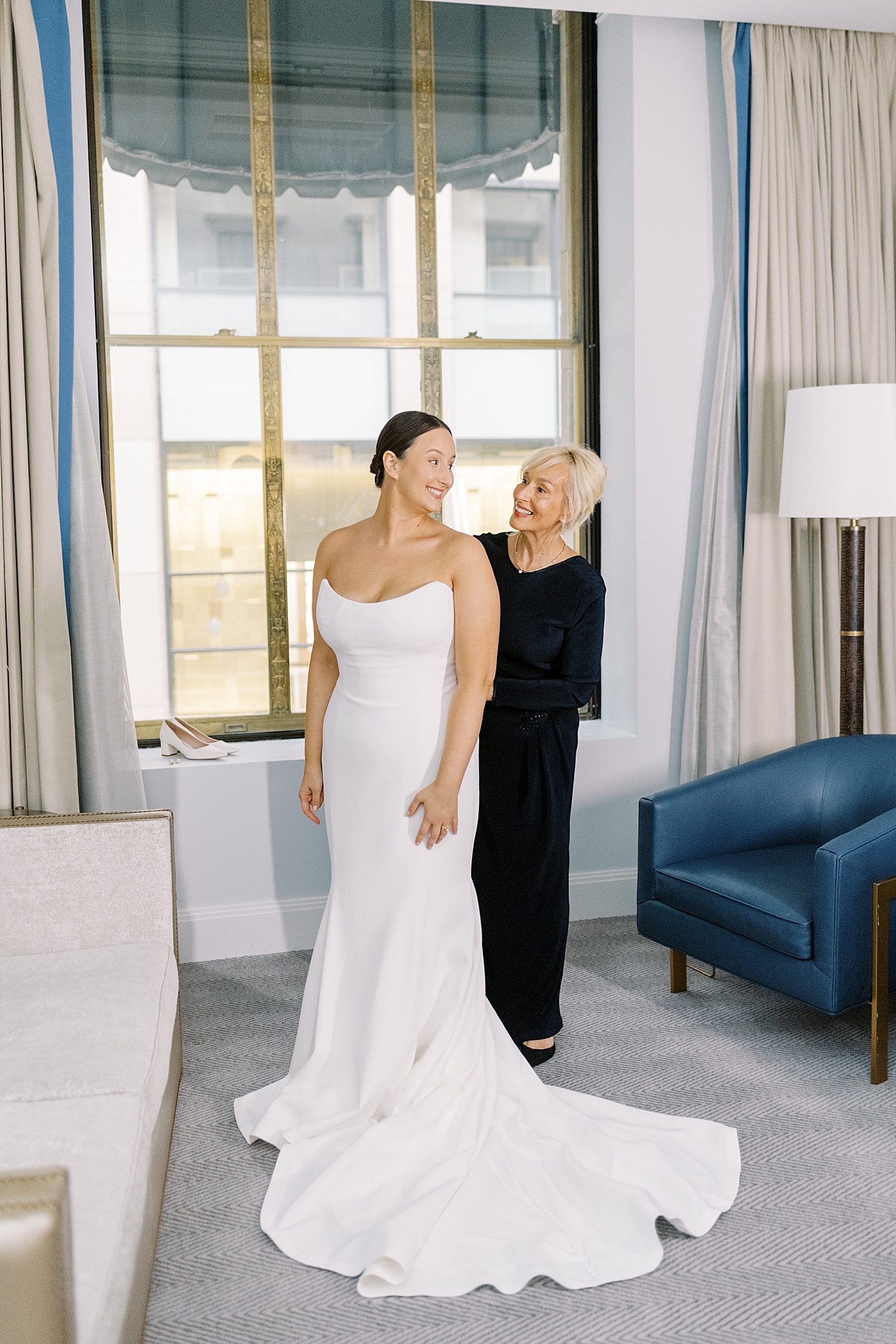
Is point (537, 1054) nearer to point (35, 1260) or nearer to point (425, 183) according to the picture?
point (35, 1260)

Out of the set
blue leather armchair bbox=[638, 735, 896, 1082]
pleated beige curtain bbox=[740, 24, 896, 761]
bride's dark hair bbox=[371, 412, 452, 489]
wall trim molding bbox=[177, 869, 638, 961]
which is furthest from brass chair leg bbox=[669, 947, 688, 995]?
bride's dark hair bbox=[371, 412, 452, 489]

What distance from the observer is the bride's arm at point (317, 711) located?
8.77 feet

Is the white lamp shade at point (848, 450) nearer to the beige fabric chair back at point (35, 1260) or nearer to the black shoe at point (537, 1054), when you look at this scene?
the black shoe at point (537, 1054)

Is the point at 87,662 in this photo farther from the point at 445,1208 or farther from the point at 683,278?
the point at 683,278

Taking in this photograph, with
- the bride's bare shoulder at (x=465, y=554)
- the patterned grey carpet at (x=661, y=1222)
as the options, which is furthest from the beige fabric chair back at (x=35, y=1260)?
the bride's bare shoulder at (x=465, y=554)

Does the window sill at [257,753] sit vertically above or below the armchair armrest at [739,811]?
above

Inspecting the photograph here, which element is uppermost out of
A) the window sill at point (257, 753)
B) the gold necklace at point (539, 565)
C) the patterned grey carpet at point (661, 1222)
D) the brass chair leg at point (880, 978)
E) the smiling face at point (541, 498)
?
the smiling face at point (541, 498)

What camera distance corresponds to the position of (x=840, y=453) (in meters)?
3.29

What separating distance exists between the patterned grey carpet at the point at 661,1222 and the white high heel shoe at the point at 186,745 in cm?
76

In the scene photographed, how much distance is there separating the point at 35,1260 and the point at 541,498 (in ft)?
7.18

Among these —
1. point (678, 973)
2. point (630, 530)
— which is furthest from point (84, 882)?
point (630, 530)

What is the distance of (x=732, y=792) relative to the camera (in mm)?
3242

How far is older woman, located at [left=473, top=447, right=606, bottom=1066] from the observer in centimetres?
281

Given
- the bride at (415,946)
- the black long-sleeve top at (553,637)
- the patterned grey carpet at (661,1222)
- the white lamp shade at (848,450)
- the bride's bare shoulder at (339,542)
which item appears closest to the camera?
the patterned grey carpet at (661,1222)
